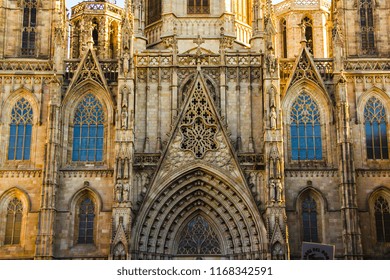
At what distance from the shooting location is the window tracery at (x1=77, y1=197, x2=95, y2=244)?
121ft

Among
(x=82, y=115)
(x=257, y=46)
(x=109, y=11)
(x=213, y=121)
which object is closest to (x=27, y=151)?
(x=82, y=115)

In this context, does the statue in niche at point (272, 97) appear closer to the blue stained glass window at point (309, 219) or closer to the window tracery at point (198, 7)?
the blue stained glass window at point (309, 219)

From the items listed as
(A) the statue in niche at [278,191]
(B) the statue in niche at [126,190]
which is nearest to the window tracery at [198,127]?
(B) the statue in niche at [126,190]

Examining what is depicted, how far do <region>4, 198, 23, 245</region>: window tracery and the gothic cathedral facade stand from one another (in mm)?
76

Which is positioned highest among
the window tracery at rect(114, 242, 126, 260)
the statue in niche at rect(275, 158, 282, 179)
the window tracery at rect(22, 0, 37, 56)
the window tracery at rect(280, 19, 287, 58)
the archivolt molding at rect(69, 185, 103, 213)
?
the window tracery at rect(280, 19, 287, 58)

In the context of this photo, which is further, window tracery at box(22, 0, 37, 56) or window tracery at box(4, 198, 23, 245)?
window tracery at box(22, 0, 37, 56)

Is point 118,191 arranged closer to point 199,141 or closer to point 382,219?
point 199,141

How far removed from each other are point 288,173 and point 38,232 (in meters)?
13.6

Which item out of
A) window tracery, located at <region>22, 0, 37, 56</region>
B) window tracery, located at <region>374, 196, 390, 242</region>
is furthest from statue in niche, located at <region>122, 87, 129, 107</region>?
window tracery, located at <region>374, 196, 390, 242</region>

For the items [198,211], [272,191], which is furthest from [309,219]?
[198,211]

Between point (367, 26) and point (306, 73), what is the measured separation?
5.23 metres

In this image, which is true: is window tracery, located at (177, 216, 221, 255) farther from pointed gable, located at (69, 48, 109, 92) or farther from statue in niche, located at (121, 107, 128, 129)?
pointed gable, located at (69, 48, 109, 92)

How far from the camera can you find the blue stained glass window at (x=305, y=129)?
125ft
